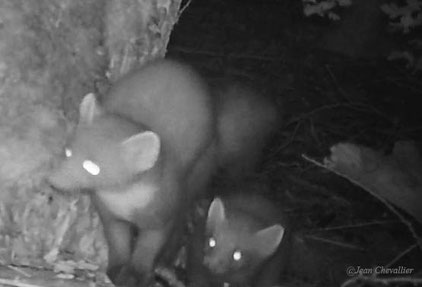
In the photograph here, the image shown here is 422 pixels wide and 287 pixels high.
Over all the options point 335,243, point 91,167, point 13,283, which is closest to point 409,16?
point 335,243

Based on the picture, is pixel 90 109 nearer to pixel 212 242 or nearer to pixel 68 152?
pixel 68 152

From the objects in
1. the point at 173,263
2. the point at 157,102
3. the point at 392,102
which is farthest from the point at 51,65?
the point at 392,102

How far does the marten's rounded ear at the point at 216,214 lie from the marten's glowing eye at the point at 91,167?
497 millimetres

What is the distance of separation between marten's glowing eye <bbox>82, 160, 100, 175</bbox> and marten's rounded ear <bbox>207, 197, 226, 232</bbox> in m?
0.50

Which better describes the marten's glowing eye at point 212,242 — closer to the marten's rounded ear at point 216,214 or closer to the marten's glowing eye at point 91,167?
the marten's rounded ear at point 216,214

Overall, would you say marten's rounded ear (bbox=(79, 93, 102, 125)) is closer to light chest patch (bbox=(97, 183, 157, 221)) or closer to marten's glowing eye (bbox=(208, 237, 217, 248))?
light chest patch (bbox=(97, 183, 157, 221))

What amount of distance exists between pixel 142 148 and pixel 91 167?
0.19 metres

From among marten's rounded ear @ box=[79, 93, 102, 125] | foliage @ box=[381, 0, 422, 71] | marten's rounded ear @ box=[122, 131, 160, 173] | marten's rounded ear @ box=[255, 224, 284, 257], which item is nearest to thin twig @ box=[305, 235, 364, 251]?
marten's rounded ear @ box=[255, 224, 284, 257]

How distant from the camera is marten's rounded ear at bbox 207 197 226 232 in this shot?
3.05m

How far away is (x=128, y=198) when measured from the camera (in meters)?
2.89

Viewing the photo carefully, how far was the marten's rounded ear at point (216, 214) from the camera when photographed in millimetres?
3053

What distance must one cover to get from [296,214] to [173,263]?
69cm

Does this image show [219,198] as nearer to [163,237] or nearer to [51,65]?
[163,237]

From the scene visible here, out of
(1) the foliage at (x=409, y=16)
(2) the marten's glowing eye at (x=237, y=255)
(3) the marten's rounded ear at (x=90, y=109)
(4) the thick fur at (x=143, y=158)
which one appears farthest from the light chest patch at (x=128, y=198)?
(1) the foliage at (x=409, y=16)
